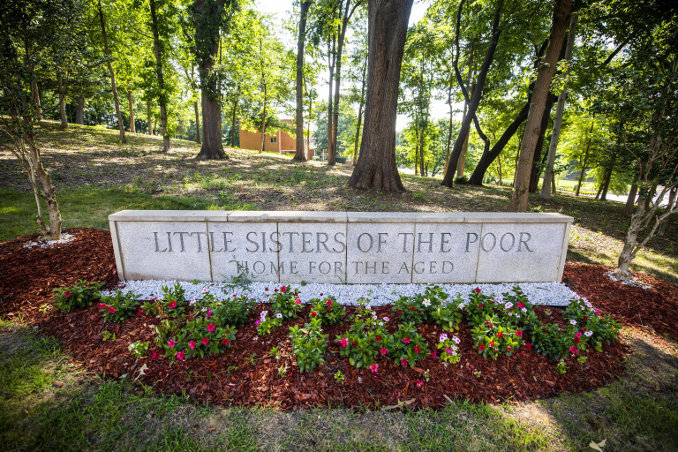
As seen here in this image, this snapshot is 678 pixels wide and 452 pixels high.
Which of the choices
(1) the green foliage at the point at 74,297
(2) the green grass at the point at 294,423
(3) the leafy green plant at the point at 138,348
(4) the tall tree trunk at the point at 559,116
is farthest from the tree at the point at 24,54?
(4) the tall tree trunk at the point at 559,116

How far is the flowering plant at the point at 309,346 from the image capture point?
266 cm

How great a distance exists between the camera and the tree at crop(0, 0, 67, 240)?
4.20 metres

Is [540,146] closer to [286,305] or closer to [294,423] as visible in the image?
[286,305]

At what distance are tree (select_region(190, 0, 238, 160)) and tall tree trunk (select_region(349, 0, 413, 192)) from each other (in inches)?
259

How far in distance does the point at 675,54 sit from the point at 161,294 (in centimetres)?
801

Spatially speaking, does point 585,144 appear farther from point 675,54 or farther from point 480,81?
point 675,54

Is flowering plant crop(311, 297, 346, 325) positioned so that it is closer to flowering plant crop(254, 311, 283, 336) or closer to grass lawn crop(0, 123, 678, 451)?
flowering plant crop(254, 311, 283, 336)

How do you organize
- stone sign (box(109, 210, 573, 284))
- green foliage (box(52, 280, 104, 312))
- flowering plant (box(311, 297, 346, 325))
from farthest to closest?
stone sign (box(109, 210, 573, 284)) → green foliage (box(52, 280, 104, 312)) → flowering plant (box(311, 297, 346, 325))

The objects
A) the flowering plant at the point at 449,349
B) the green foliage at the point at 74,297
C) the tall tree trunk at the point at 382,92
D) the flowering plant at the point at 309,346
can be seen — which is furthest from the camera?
the tall tree trunk at the point at 382,92

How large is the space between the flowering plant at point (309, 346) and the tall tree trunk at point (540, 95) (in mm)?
6542

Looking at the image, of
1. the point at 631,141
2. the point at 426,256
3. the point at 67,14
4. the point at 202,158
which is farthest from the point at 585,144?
the point at 67,14

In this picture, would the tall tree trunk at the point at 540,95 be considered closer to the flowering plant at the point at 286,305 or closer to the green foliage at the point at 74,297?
the flowering plant at the point at 286,305

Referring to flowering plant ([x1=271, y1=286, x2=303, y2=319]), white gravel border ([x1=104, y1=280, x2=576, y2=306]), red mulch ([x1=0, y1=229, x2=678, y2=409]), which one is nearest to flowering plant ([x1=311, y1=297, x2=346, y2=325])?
red mulch ([x1=0, y1=229, x2=678, y2=409])

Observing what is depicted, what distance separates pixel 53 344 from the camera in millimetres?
2998
